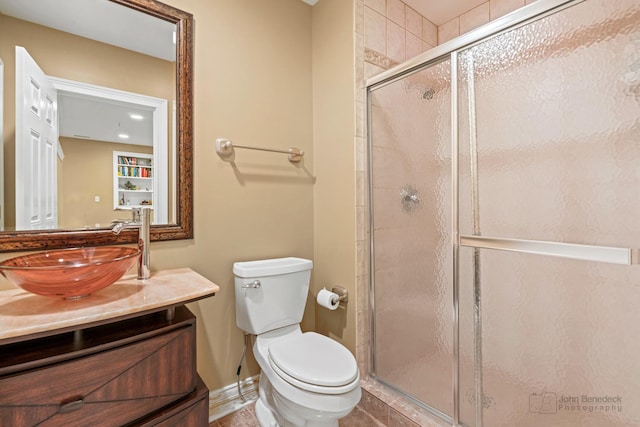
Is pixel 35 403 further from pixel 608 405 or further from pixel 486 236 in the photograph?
pixel 608 405

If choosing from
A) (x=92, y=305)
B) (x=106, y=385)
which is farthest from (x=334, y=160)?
(x=106, y=385)

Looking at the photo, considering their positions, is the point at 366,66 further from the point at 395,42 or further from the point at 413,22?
the point at 413,22

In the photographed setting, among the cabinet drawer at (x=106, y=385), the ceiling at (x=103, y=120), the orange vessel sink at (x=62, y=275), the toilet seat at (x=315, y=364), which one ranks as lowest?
the toilet seat at (x=315, y=364)

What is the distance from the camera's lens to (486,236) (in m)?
1.28

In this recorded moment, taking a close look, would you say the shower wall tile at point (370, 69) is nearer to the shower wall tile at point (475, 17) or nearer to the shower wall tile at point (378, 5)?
the shower wall tile at point (378, 5)

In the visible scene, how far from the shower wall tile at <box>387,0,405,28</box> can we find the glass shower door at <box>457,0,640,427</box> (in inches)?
30.2

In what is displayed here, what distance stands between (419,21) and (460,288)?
1.78 meters

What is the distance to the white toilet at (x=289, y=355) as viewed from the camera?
3.77 feet

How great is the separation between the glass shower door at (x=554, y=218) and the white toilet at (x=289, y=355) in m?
0.61

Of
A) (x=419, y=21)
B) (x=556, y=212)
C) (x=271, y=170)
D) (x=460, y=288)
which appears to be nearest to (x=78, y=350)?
(x=271, y=170)

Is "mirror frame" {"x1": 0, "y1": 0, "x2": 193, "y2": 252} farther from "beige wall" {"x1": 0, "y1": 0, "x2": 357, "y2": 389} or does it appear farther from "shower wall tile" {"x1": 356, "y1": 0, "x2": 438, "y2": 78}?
"shower wall tile" {"x1": 356, "y1": 0, "x2": 438, "y2": 78}

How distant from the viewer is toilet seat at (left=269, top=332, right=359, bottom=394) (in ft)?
3.78

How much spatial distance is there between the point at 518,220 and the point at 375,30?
1302mm

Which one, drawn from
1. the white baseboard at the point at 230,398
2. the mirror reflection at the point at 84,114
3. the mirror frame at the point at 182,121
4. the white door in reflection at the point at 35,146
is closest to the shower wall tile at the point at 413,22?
the mirror frame at the point at 182,121
